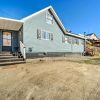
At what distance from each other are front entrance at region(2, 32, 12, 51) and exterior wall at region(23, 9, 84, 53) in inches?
65.8

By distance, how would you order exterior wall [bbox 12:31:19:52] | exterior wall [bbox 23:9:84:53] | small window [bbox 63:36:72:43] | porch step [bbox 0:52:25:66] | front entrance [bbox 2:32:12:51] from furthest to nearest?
1. small window [bbox 63:36:72:43]
2. exterior wall [bbox 12:31:19:52]
3. exterior wall [bbox 23:9:84:53]
4. front entrance [bbox 2:32:12:51]
5. porch step [bbox 0:52:25:66]

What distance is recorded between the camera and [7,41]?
17.5 meters

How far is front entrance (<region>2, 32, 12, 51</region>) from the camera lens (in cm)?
1722

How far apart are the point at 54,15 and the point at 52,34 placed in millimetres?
2510

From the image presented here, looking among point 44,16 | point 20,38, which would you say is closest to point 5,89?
point 20,38

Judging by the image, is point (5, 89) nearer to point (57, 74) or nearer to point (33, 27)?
point (57, 74)

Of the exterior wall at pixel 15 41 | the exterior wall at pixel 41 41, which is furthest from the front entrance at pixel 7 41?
the exterior wall at pixel 41 41

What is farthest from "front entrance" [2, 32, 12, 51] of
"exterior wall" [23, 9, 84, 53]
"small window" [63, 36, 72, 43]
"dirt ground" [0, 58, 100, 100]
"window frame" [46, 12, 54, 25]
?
"small window" [63, 36, 72, 43]

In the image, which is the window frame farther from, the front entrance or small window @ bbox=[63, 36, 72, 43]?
the front entrance

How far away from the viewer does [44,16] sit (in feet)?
64.8

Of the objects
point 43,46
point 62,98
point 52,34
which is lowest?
point 62,98

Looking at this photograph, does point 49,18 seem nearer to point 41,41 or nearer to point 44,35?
point 44,35

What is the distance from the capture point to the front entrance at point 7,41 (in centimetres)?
1722

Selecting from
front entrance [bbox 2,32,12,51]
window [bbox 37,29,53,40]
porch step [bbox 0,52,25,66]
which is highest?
window [bbox 37,29,53,40]
